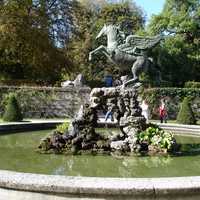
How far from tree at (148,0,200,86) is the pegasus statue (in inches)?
598

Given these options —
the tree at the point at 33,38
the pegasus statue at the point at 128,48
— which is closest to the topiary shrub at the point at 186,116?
the pegasus statue at the point at 128,48

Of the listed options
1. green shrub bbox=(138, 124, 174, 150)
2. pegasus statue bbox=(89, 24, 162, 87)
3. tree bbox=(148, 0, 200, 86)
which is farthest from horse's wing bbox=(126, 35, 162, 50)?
tree bbox=(148, 0, 200, 86)

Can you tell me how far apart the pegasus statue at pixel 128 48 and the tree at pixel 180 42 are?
49.8 ft

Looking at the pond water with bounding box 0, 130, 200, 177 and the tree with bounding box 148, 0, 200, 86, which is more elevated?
the tree with bounding box 148, 0, 200, 86

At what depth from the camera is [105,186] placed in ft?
21.7

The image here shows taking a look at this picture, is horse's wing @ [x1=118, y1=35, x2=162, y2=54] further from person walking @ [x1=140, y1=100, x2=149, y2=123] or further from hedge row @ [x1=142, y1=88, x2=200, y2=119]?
hedge row @ [x1=142, y1=88, x2=200, y2=119]

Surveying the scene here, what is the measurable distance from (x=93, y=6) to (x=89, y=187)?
56.4m

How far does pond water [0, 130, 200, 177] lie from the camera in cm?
951

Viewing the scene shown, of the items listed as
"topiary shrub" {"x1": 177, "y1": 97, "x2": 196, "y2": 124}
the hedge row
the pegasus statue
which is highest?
the pegasus statue

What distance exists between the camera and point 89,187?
6605 mm

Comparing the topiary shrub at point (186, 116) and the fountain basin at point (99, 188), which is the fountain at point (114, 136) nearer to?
the fountain basin at point (99, 188)

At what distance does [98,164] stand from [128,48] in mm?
14824

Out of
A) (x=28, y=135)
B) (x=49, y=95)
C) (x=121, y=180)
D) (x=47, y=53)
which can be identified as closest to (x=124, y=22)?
(x=47, y=53)

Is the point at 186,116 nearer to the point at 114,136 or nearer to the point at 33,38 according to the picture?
the point at 114,136
